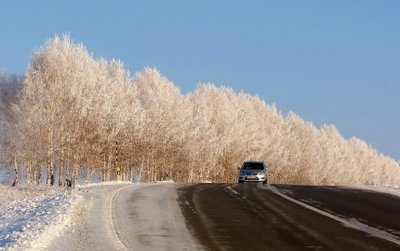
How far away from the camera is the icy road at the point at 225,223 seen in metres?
11.6

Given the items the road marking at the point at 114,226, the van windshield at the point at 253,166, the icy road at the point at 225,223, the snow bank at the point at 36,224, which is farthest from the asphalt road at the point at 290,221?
the van windshield at the point at 253,166

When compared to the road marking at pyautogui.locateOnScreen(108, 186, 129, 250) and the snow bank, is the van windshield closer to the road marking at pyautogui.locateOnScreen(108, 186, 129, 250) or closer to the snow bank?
the road marking at pyautogui.locateOnScreen(108, 186, 129, 250)

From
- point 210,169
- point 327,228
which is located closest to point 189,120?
point 210,169

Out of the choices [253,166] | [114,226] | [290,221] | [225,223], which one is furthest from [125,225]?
[253,166]

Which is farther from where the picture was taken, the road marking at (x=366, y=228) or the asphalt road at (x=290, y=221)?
the road marking at (x=366, y=228)

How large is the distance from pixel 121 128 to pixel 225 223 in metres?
45.5

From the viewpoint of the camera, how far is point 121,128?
59.0 m

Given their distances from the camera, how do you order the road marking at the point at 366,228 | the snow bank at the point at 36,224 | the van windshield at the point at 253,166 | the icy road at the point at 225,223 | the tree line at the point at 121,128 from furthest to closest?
the tree line at the point at 121,128 → the van windshield at the point at 253,166 → the road marking at the point at 366,228 → the icy road at the point at 225,223 → the snow bank at the point at 36,224

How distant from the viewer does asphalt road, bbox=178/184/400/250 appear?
11852 millimetres

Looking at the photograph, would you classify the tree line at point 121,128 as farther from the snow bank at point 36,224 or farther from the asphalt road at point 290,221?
the snow bank at point 36,224

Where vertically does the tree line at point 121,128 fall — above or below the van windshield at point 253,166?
above

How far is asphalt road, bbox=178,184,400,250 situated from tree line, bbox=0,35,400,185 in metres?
25.7

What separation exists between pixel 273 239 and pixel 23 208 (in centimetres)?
799

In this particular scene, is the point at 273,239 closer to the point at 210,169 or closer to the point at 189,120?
the point at 189,120
